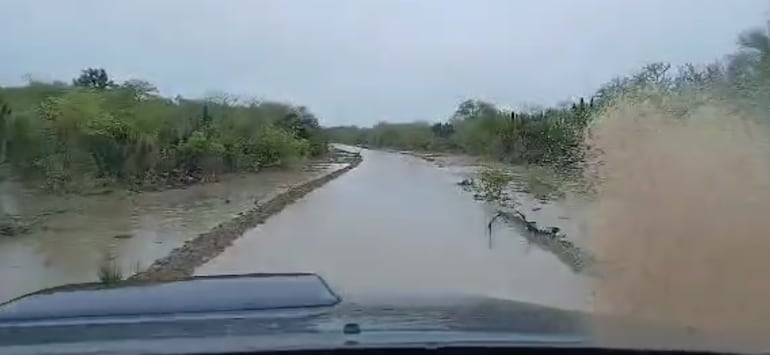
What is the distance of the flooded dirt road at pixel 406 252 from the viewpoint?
1199 cm

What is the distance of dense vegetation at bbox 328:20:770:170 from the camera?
8250mm

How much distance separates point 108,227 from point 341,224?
500 cm

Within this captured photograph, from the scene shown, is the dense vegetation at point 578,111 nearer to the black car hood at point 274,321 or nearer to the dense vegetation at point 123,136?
the black car hood at point 274,321

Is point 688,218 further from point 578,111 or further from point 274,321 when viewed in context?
point 578,111

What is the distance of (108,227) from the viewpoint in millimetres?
22078

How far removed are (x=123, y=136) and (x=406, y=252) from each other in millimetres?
20535

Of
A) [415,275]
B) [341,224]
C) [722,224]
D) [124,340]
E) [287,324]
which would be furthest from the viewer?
[341,224]

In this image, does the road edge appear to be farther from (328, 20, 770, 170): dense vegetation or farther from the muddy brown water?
(328, 20, 770, 170): dense vegetation

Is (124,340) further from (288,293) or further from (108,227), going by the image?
(108,227)

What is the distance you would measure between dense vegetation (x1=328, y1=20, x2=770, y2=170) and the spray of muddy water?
72 centimetres

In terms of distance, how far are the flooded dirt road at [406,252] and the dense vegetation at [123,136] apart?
7.47 metres

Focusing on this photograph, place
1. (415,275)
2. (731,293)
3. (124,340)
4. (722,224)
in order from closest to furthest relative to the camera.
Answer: (124,340), (731,293), (722,224), (415,275)

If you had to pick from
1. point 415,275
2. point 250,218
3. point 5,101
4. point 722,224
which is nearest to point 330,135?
point 5,101

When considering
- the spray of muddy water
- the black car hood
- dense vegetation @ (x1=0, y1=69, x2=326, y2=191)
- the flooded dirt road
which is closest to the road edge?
the flooded dirt road
